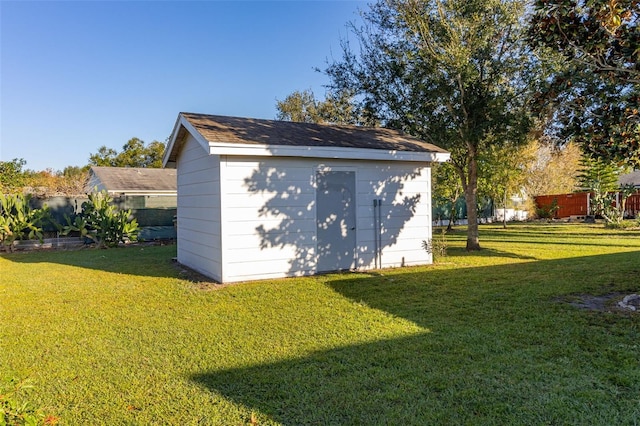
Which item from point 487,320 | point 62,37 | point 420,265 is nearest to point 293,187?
point 420,265

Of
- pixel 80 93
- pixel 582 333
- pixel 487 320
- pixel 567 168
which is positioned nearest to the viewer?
pixel 582 333

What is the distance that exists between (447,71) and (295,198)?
5.24 m

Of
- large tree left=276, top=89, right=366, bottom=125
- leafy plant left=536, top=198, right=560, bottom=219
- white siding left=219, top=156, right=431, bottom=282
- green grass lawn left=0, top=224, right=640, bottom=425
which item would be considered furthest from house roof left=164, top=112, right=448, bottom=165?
leafy plant left=536, top=198, right=560, bottom=219

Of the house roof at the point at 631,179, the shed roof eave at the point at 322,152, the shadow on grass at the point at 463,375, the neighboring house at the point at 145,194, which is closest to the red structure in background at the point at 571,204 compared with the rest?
the house roof at the point at 631,179

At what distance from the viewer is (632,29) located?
543 centimetres

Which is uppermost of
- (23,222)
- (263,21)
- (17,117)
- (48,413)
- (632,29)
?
(263,21)

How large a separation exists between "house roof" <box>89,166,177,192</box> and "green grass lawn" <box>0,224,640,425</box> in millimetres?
14128

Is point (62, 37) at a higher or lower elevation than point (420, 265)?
higher

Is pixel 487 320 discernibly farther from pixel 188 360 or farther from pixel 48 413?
pixel 48 413

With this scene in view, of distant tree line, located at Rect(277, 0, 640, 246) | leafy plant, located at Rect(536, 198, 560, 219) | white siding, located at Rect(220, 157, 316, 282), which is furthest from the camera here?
leafy plant, located at Rect(536, 198, 560, 219)

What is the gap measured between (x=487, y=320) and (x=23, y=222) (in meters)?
13.9

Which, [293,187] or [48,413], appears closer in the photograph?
[48,413]

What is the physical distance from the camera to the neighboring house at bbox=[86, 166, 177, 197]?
68.5 ft

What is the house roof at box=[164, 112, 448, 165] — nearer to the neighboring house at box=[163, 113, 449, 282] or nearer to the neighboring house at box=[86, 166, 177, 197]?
the neighboring house at box=[163, 113, 449, 282]
